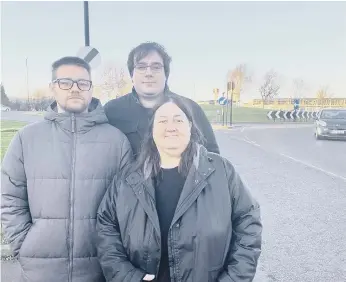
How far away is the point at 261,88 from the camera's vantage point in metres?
5.30

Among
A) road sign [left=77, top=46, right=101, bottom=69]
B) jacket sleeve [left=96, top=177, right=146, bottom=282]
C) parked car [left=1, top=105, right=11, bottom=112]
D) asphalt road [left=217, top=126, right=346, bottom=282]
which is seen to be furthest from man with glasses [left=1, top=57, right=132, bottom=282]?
parked car [left=1, top=105, right=11, bottom=112]

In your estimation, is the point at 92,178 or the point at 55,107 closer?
the point at 92,178

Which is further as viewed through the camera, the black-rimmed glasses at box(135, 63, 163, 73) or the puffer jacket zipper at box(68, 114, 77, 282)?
the black-rimmed glasses at box(135, 63, 163, 73)

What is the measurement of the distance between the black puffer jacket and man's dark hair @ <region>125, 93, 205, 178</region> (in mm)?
195

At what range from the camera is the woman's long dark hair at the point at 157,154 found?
184 cm

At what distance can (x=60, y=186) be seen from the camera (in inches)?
75.1

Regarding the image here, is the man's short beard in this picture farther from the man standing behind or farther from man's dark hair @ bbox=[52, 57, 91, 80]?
the man standing behind

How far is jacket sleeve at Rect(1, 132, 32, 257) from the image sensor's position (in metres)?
1.94

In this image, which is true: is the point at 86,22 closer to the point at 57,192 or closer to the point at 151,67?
the point at 151,67

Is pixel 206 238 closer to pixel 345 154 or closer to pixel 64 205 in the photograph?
pixel 64 205

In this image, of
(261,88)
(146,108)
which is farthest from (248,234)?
(261,88)

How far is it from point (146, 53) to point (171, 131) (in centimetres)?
63

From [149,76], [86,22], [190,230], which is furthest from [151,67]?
[86,22]

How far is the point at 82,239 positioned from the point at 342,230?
139 inches
